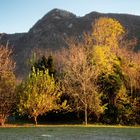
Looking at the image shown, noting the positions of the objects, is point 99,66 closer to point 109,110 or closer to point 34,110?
point 109,110

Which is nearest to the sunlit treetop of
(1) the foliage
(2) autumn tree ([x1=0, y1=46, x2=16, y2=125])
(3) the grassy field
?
(1) the foliage

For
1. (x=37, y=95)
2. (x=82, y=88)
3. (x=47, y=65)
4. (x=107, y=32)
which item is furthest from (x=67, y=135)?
(x=107, y=32)

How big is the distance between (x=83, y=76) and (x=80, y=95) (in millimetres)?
3505

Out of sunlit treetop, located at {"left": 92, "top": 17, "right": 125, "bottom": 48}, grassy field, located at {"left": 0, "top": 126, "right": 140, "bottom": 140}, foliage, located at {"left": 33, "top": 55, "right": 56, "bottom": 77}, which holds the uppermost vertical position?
sunlit treetop, located at {"left": 92, "top": 17, "right": 125, "bottom": 48}

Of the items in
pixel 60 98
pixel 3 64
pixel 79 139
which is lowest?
pixel 79 139

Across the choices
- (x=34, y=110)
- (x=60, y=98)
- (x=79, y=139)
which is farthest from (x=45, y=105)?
(x=79, y=139)

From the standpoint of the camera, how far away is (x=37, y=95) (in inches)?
2731

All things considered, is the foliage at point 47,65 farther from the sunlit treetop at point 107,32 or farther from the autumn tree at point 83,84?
the sunlit treetop at point 107,32

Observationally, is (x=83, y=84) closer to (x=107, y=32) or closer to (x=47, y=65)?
(x=47, y=65)

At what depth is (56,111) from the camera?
247ft

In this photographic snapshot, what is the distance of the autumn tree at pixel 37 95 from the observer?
68.9 m

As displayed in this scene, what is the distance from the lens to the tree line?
69312 millimetres

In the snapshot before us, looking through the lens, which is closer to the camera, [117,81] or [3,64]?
[3,64]

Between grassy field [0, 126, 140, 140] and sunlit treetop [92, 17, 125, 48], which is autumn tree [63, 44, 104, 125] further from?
grassy field [0, 126, 140, 140]
